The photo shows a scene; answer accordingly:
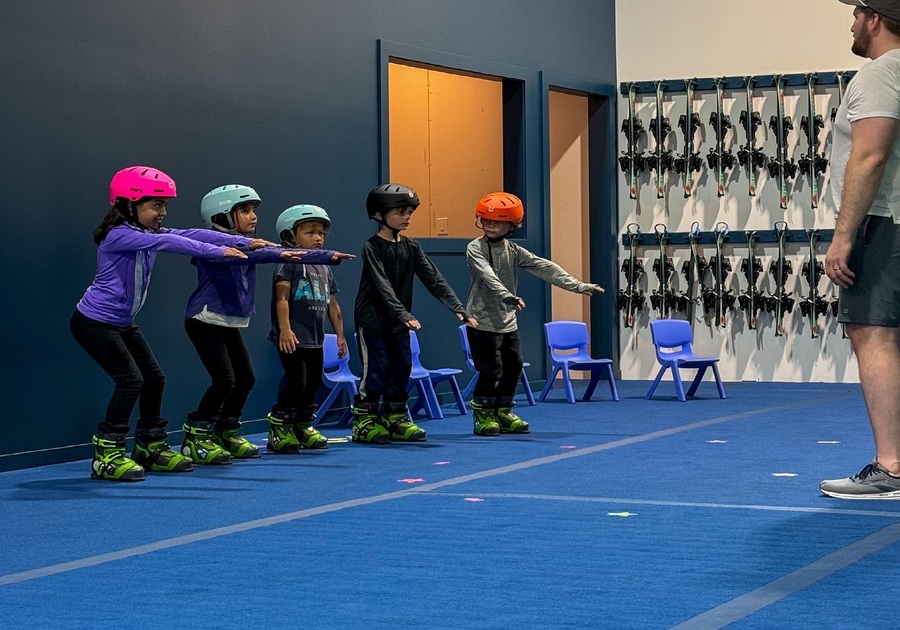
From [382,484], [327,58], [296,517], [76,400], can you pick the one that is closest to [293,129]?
[327,58]

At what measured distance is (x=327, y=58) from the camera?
401 inches

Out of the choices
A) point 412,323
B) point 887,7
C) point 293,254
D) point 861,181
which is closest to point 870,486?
point 861,181

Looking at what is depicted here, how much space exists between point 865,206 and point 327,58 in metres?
5.57

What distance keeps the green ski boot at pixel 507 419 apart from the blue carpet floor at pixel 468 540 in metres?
0.57

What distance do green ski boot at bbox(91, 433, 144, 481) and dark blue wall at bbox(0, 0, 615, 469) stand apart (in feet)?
2.63

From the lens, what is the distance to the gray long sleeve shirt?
8.88 metres

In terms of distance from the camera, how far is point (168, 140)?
8742mm

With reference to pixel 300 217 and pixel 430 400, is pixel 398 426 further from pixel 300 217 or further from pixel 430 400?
pixel 430 400

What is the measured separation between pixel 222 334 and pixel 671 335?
208 inches

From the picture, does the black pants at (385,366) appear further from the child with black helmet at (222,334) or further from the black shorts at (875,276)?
the black shorts at (875,276)

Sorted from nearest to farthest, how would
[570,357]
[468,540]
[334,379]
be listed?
1. [468,540]
2. [334,379]
3. [570,357]

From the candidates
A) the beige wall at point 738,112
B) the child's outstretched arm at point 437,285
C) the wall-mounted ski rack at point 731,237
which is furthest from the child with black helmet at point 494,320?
the beige wall at point 738,112

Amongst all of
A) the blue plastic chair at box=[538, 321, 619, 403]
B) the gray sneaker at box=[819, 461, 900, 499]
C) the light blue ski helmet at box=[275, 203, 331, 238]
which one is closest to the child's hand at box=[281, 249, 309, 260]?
the light blue ski helmet at box=[275, 203, 331, 238]

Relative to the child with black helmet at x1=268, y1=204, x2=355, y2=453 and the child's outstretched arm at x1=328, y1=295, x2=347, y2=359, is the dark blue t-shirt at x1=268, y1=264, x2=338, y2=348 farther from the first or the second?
the child's outstretched arm at x1=328, y1=295, x2=347, y2=359
